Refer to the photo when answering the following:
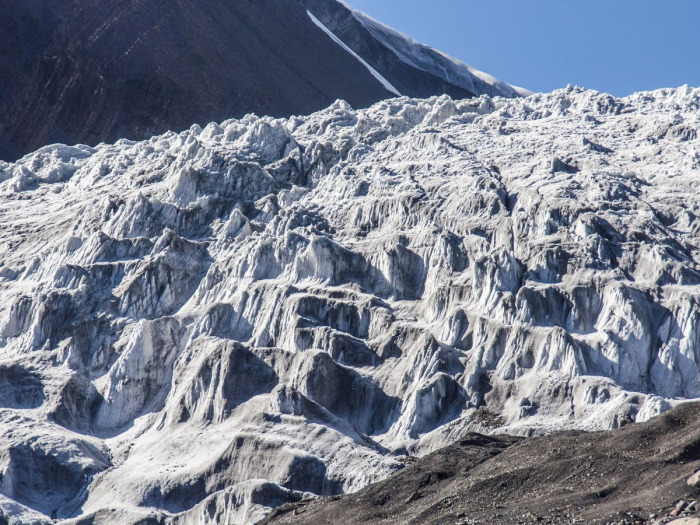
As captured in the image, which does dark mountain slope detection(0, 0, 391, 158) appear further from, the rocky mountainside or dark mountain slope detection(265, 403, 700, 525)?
dark mountain slope detection(265, 403, 700, 525)

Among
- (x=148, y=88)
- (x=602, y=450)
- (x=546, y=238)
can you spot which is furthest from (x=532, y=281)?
(x=148, y=88)

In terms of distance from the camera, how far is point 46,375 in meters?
67.2

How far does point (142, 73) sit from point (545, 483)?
141636mm

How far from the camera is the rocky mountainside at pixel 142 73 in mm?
160875

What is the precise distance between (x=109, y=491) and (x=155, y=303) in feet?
65.0

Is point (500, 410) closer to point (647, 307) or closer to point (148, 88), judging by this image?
point (647, 307)

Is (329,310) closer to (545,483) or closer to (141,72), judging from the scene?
(545,483)

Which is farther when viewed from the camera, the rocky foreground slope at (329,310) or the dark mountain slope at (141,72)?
the dark mountain slope at (141,72)

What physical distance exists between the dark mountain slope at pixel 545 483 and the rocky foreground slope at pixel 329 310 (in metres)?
5.53

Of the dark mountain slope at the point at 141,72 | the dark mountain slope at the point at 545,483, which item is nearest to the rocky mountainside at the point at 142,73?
the dark mountain slope at the point at 141,72

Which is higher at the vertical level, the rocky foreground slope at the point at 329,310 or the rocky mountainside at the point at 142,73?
the rocky mountainside at the point at 142,73

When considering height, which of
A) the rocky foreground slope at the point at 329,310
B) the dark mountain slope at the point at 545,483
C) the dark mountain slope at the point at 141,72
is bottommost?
the dark mountain slope at the point at 545,483

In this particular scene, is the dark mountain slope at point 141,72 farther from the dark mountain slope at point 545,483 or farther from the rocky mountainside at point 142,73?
the dark mountain slope at point 545,483

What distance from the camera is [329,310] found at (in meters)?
68.7
